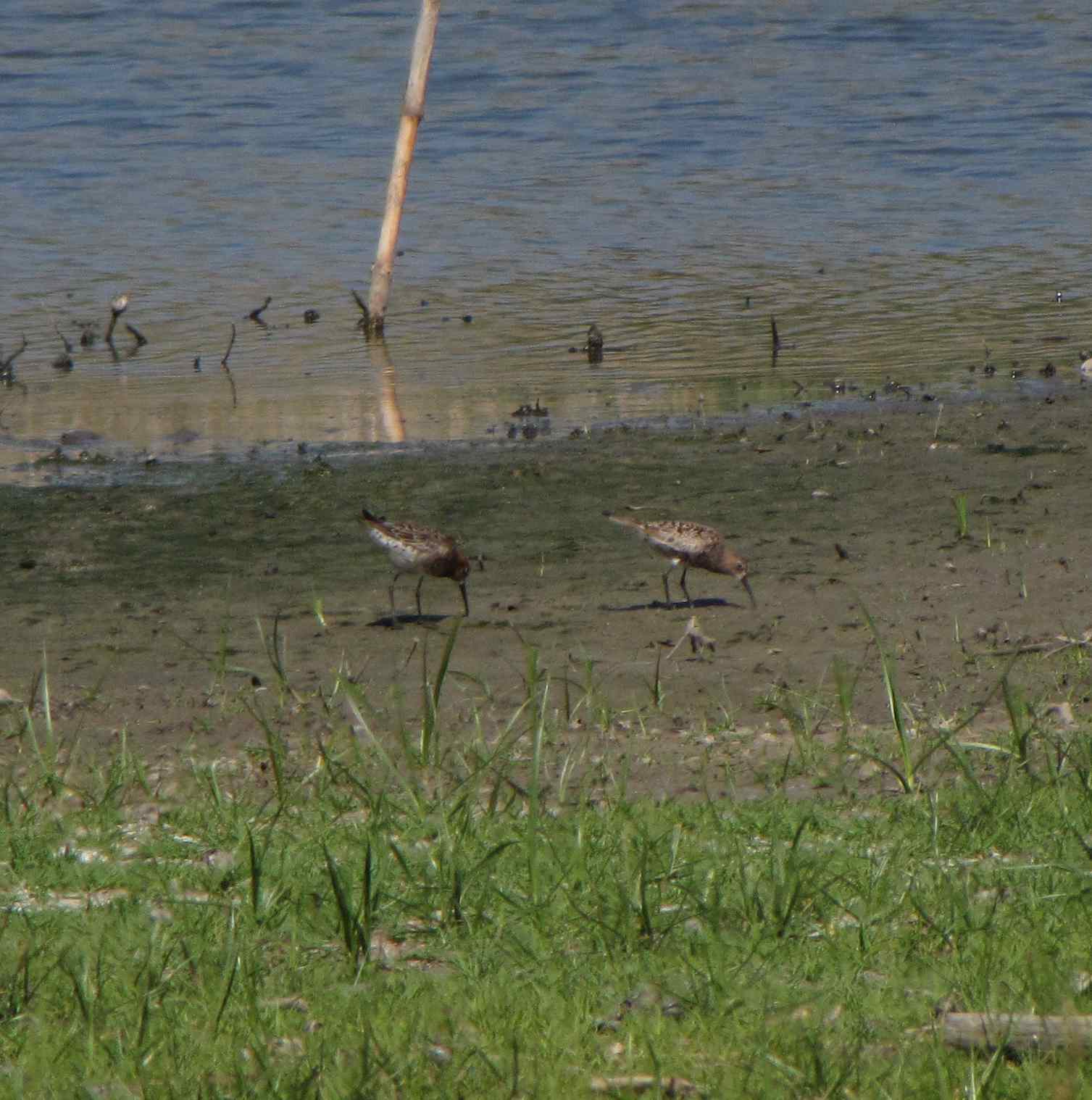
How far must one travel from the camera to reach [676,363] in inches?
564

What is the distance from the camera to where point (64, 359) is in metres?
14.7

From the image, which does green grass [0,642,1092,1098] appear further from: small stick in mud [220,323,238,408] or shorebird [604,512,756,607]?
small stick in mud [220,323,238,408]

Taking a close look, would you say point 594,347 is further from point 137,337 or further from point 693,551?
point 693,551

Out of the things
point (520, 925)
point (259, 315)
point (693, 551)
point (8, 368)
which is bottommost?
point (259, 315)

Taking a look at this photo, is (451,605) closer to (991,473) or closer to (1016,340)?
(991,473)

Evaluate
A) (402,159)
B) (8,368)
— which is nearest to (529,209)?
(402,159)

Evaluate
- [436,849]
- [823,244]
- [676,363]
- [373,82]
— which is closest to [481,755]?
[436,849]

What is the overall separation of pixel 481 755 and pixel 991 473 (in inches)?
206

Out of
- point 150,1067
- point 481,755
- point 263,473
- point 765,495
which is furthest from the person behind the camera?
point 263,473

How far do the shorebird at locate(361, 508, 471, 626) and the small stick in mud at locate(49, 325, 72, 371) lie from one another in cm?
728

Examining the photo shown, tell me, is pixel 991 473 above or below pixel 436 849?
below

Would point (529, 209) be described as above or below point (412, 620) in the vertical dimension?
below

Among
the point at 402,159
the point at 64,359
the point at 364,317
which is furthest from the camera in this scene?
the point at 364,317

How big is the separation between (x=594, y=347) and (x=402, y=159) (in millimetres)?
2357
